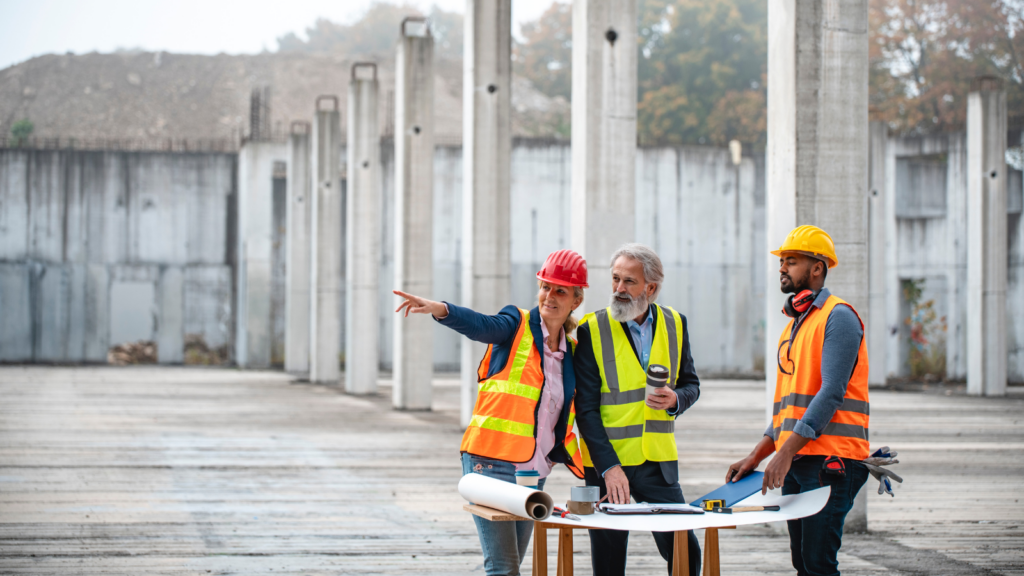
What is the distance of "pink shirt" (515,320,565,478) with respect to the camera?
4.19m

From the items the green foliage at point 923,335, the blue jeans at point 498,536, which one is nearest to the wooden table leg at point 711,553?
the blue jeans at point 498,536

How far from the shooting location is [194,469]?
1064 cm

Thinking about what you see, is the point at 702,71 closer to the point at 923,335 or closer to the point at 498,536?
the point at 923,335

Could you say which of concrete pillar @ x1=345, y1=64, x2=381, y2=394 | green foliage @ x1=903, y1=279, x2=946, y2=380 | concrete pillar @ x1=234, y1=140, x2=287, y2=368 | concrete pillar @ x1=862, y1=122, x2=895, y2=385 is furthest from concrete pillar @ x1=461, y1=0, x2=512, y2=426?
green foliage @ x1=903, y1=279, x2=946, y2=380

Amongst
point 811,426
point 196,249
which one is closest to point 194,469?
point 811,426

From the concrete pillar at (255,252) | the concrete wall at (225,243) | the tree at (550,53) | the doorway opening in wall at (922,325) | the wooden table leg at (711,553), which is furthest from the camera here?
the tree at (550,53)

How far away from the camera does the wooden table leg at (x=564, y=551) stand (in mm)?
3912

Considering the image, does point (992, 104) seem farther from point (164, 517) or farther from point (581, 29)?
point (164, 517)

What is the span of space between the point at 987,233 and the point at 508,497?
2188cm

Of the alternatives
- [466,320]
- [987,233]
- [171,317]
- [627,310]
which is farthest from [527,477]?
[171,317]

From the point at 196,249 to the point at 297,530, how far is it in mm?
27413

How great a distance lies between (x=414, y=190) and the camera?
17.0 metres

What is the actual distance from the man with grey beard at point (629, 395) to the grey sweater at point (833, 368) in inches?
21.3

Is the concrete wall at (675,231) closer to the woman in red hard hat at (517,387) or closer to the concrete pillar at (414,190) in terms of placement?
the concrete pillar at (414,190)
